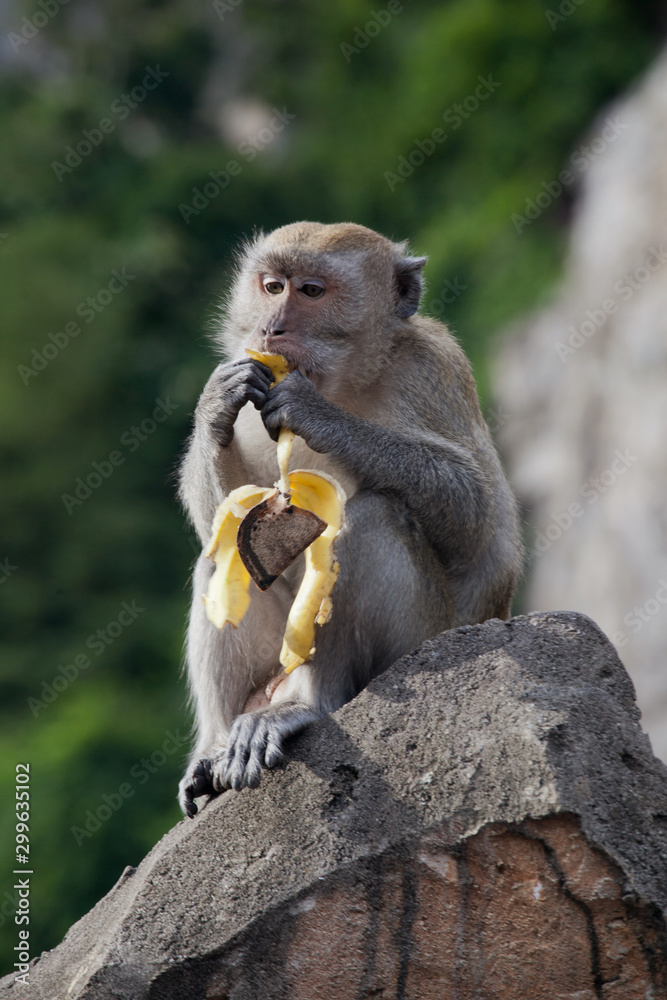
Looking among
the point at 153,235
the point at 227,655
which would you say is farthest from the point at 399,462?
the point at 153,235

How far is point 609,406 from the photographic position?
1602cm

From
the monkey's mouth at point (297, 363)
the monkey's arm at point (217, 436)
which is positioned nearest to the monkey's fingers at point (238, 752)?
the monkey's arm at point (217, 436)

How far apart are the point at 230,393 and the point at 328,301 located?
0.73m

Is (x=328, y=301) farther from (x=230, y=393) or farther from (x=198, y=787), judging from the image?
(x=198, y=787)

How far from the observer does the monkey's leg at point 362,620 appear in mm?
4742

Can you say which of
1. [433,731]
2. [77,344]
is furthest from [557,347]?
[433,731]

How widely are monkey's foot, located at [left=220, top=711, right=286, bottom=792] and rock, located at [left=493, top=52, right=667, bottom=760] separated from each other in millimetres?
9302

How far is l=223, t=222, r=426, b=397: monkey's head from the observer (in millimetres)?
5309

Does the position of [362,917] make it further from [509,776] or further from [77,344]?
[77,344]

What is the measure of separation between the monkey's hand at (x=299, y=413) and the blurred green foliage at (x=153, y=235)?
10614mm

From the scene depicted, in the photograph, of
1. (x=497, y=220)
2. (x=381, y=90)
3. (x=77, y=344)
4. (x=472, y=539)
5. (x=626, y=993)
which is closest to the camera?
(x=626, y=993)

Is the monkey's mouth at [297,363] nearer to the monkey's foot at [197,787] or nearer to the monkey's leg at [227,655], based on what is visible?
the monkey's leg at [227,655]

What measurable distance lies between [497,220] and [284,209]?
25.6ft

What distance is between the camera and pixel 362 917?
4.13m
